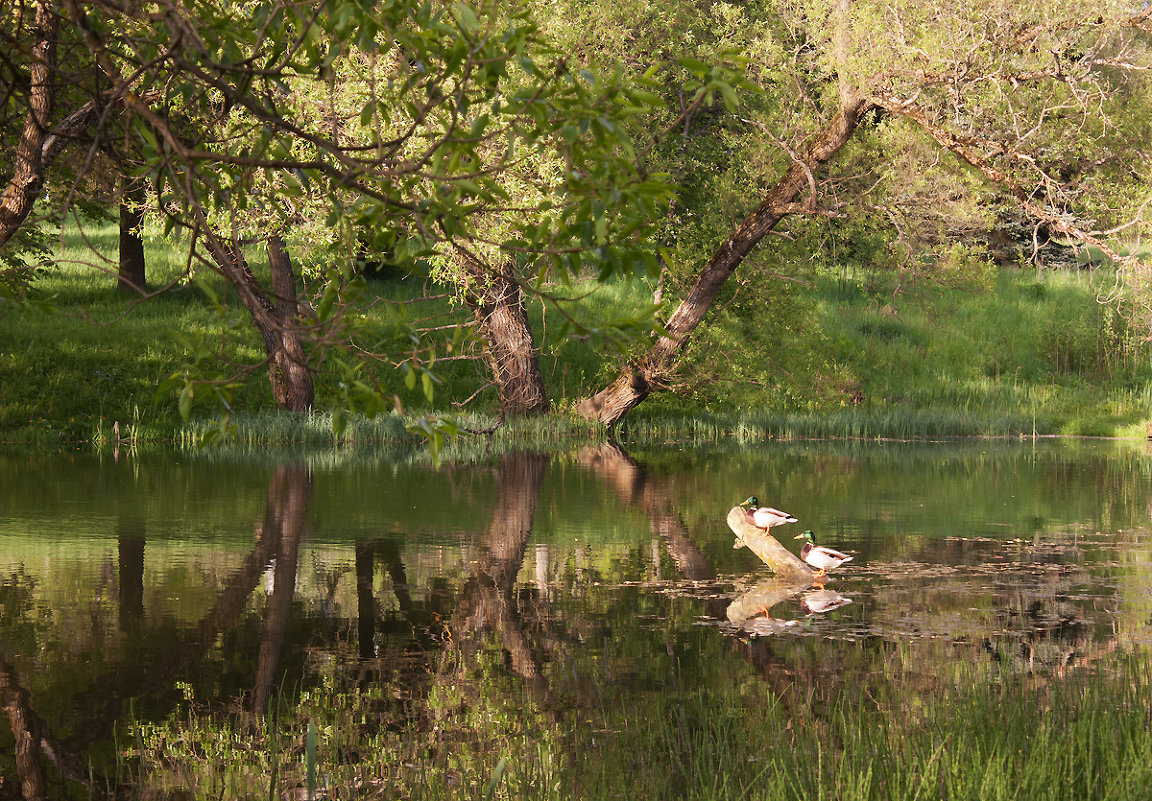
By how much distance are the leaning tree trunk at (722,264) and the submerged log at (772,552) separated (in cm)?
1192

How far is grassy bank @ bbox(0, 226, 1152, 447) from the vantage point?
29.1 metres

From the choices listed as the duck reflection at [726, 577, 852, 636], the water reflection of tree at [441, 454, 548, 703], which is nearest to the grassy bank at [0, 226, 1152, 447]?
the water reflection of tree at [441, 454, 548, 703]

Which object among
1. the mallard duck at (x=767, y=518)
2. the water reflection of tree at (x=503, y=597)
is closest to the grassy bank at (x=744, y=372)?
the water reflection of tree at (x=503, y=597)

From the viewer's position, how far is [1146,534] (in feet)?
51.6

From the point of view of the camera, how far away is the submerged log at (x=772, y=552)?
41.1 feet

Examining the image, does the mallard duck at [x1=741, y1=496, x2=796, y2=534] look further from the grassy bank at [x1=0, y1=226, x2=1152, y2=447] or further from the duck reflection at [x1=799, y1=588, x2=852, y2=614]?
the grassy bank at [x1=0, y1=226, x2=1152, y2=447]

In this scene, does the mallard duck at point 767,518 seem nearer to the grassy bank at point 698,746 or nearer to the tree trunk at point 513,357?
the grassy bank at point 698,746

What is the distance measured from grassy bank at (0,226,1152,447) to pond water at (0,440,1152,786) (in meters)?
5.40

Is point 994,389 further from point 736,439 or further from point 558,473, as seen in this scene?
point 558,473

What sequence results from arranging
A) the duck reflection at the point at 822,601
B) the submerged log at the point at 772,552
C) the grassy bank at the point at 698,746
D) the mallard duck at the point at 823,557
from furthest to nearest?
the submerged log at the point at 772,552 → the mallard duck at the point at 823,557 → the duck reflection at the point at 822,601 → the grassy bank at the point at 698,746

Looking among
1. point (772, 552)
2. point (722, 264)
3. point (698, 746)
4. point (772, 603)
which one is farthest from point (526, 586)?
point (722, 264)

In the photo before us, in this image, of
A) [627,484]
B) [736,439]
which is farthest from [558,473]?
[736,439]

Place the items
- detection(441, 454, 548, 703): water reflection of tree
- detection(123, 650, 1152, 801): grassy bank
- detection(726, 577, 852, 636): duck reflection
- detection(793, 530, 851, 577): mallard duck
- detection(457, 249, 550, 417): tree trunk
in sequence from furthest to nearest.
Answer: detection(457, 249, 550, 417): tree trunk → detection(793, 530, 851, 577): mallard duck → detection(726, 577, 852, 636): duck reflection → detection(441, 454, 548, 703): water reflection of tree → detection(123, 650, 1152, 801): grassy bank

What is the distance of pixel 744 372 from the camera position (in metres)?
29.5
